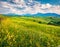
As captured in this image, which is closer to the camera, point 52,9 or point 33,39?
point 33,39

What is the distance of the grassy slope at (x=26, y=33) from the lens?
327cm

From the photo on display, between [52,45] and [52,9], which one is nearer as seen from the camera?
[52,45]

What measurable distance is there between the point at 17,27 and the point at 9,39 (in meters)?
0.27

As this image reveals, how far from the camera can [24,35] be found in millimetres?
3326

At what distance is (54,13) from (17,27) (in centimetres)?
77

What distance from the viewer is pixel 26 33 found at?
3.35 m

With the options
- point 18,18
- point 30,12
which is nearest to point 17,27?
point 18,18

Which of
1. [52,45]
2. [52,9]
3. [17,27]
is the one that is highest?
[52,9]

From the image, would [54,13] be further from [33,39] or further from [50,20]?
[33,39]

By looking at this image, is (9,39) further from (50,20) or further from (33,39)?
(50,20)

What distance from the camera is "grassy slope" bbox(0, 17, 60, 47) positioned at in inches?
129

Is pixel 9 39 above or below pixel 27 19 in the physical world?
below

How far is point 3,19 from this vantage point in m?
3.46

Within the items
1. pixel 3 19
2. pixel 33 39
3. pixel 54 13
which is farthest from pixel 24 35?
pixel 54 13
